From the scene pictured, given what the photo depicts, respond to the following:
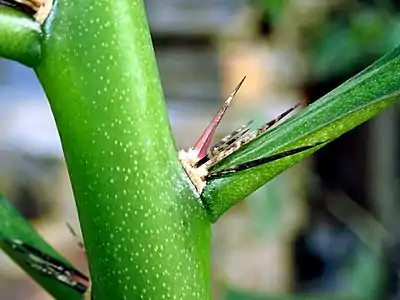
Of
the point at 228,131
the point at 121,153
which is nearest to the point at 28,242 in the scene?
the point at 121,153

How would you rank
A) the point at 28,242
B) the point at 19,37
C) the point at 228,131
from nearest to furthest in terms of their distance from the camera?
1. the point at 19,37
2. the point at 28,242
3. the point at 228,131

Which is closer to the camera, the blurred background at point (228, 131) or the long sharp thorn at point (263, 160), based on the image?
the long sharp thorn at point (263, 160)

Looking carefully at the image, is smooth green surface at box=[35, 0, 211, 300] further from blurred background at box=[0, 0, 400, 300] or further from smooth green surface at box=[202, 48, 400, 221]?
blurred background at box=[0, 0, 400, 300]

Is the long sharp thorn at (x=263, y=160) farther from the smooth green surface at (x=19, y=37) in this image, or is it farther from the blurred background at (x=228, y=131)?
the blurred background at (x=228, y=131)

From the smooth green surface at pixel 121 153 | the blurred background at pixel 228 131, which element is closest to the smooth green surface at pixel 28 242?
the smooth green surface at pixel 121 153

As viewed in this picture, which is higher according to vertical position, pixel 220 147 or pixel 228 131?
pixel 228 131

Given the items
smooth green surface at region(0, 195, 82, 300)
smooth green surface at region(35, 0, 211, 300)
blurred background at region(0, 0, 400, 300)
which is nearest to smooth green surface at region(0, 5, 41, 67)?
smooth green surface at region(35, 0, 211, 300)

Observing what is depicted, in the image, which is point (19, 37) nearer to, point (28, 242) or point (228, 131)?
point (28, 242)

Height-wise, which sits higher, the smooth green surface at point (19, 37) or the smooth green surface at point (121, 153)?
the smooth green surface at point (19, 37)
